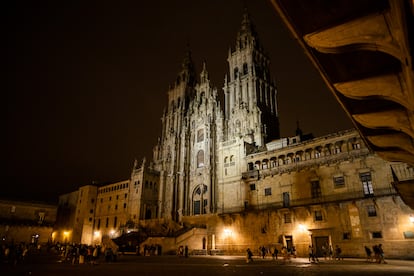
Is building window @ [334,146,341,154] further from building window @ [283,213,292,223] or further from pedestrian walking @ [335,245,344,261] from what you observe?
pedestrian walking @ [335,245,344,261]

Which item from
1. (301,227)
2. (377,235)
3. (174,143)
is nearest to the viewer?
(377,235)

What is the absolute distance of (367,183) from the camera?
2856 cm

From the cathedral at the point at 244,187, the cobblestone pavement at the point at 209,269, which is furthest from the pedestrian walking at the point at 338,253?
the cobblestone pavement at the point at 209,269

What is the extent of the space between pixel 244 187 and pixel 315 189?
9.68 meters

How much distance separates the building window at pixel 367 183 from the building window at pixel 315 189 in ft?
15.2

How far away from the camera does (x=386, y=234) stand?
25672 millimetres

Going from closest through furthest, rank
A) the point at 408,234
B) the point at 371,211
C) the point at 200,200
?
the point at 408,234
the point at 371,211
the point at 200,200

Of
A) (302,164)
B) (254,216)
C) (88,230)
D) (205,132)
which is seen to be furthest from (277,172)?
(88,230)

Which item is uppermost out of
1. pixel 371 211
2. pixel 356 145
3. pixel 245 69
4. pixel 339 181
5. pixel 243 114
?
pixel 245 69

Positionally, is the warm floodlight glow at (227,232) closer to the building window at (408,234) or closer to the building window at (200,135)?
the building window at (408,234)

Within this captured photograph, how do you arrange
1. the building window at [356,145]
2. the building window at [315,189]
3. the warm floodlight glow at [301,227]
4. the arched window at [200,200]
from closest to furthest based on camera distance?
the building window at [356,145], the warm floodlight glow at [301,227], the building window at [315,189], the arched window at [200,200]

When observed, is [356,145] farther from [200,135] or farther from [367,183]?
[200,135]

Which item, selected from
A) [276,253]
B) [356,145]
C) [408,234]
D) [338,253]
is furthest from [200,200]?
[408,234]

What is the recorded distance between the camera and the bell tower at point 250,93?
50.7 m
